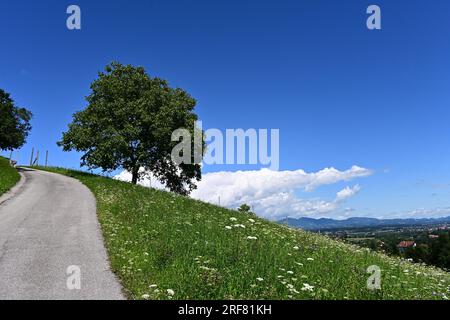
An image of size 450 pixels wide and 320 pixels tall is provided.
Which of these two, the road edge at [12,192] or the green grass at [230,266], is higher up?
the road edge at [12,192]

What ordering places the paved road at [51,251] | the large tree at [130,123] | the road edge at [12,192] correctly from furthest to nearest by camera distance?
the large tree at [130,123], the road edge at [12,192], the paved road at [51,251]

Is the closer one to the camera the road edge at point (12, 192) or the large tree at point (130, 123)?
the road edge at point (12, 192)

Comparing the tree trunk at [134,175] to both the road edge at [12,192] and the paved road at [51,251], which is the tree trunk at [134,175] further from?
the paved road at [51,251]

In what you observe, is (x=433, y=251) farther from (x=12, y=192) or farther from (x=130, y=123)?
(x=12, y=192)

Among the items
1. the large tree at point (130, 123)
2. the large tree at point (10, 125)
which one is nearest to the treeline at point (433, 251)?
the large tree at point (130, 123)

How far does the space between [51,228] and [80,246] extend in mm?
4011

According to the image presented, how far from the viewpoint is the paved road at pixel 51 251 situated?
10289 mm

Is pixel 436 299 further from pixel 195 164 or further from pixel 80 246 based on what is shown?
pixel 195 164

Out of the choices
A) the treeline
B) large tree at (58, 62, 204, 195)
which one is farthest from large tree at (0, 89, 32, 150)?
the treeline

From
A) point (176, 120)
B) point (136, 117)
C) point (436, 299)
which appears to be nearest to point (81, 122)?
point (136, 117)

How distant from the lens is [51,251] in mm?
14344

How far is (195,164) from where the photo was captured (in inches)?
2078

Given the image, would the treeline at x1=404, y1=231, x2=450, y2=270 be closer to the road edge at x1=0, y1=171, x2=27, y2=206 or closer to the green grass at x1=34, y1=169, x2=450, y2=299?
the road edge at x1=0, y1=171, x2=27, y2=206

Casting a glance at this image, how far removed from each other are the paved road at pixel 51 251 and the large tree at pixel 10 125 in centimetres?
3822
